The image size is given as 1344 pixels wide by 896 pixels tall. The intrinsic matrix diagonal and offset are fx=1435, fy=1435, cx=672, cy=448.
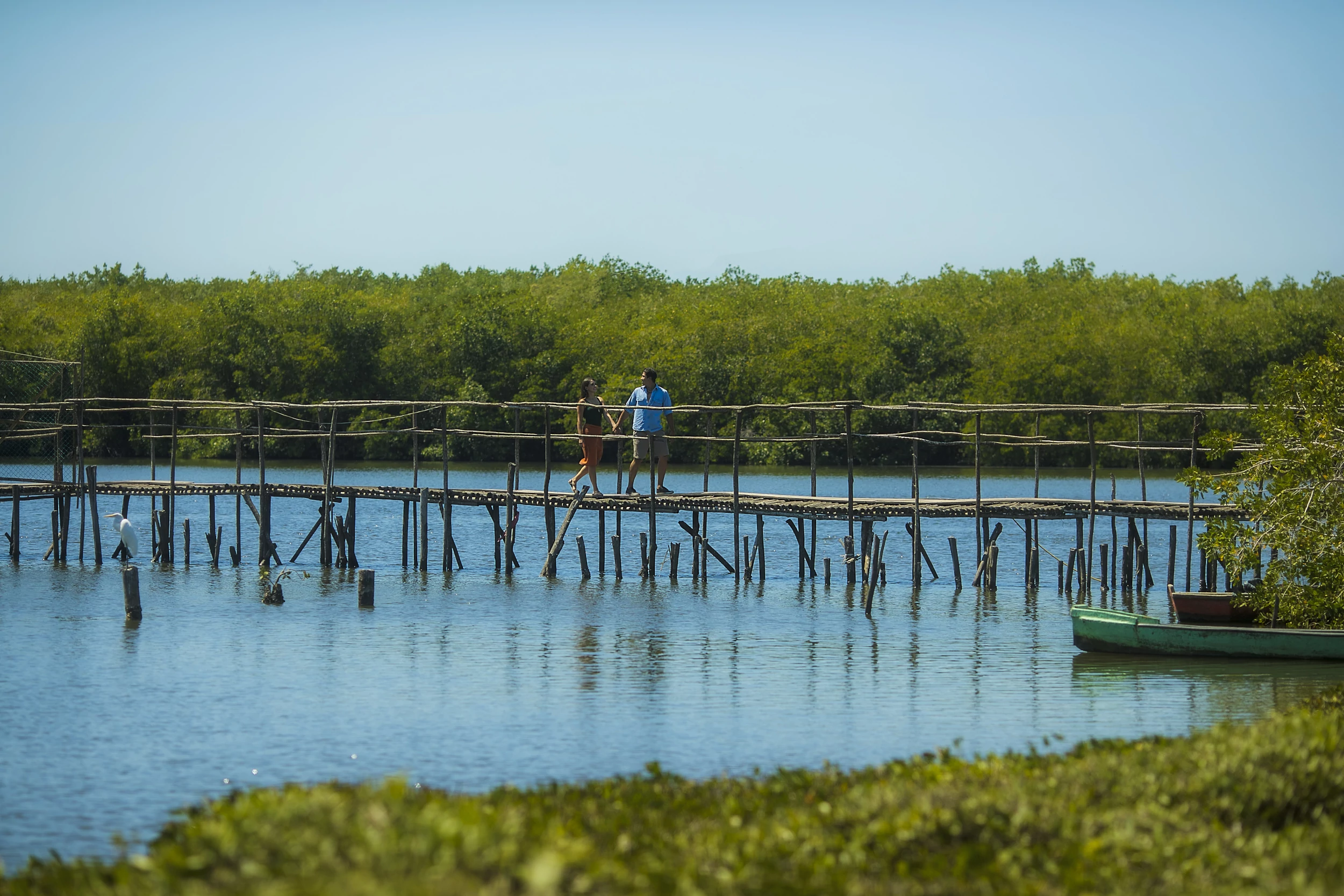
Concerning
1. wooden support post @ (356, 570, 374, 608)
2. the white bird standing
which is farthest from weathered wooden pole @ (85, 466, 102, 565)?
wooden support post @ (356, 570, 374, 608)

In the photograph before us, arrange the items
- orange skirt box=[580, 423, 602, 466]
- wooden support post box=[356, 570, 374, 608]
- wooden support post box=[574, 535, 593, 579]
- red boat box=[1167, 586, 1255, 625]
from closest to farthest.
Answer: red boat box=[1167, 586, 1255, 625], wooden support post box=[356, 570, 374, 608], orange skirt box=[580, 423, 602, 466], wooden support post box=[574, 535, 593, 579]

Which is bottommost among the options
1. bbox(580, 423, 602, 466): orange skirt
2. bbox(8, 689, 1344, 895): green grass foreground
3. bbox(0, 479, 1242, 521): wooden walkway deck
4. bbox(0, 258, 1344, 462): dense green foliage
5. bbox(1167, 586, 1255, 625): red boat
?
bbox(1167, 586, 1255, 625): red boat

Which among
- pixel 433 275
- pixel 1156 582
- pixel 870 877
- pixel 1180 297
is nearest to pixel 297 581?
pixel 1156 582

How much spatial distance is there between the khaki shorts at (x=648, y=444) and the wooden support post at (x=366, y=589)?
4.58 m

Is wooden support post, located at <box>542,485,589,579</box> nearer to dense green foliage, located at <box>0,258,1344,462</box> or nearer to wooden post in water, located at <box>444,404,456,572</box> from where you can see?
wooden post in water, located at <box>444,404,456,572</box>

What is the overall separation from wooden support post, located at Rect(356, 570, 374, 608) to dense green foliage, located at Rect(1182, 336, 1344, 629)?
38.2ft

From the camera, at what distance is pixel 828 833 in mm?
7672

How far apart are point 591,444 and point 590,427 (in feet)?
2.06

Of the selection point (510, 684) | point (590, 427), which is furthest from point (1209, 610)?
point (590, 427)

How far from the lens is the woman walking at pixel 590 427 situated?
22.6 metres

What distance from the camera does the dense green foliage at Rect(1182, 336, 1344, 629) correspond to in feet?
55.4

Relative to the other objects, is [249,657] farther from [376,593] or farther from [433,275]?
[433,275]

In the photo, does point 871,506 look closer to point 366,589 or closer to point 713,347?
point 366,589

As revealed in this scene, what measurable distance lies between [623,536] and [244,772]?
83.1 feet
